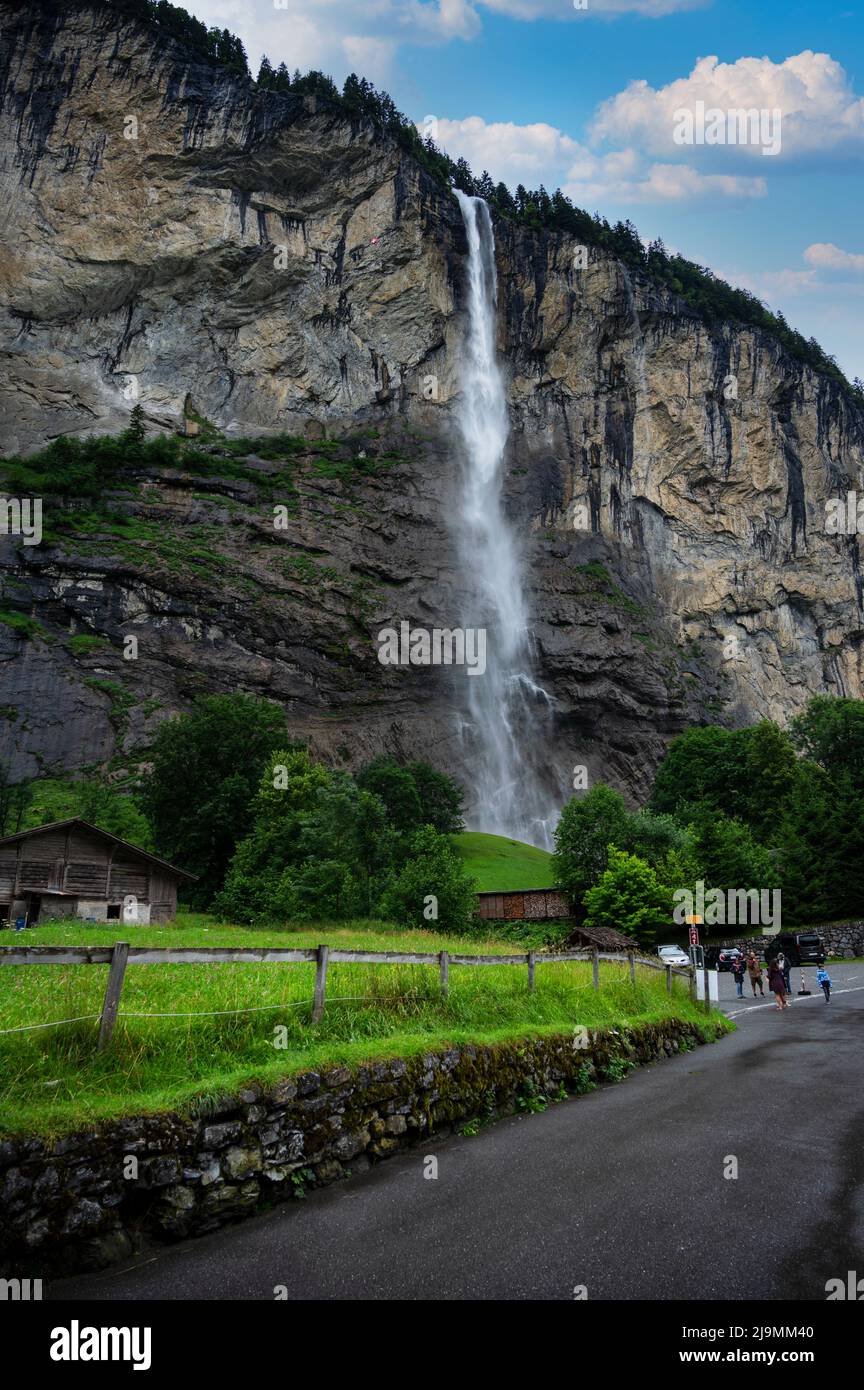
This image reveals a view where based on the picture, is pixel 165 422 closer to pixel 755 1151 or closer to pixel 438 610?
pixel 438 610

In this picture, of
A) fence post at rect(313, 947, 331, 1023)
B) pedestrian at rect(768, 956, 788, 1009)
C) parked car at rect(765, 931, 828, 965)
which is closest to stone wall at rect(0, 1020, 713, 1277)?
fence post at rect(313, 947, 331, 1023)

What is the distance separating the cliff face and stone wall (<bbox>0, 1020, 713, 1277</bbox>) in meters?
63.5

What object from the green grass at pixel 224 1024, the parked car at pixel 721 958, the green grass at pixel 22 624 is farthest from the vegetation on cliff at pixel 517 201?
the green grass at pixel 224 1024

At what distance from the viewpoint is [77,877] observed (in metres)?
36.7

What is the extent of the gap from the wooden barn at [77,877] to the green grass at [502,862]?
25521mm

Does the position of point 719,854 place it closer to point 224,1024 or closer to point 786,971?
point 786,971

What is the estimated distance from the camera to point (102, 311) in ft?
293

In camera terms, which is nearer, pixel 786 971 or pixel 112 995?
pixel 112 995

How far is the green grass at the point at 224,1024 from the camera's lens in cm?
696

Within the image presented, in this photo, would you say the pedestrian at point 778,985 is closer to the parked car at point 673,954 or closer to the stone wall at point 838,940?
the parked car at point 673,954

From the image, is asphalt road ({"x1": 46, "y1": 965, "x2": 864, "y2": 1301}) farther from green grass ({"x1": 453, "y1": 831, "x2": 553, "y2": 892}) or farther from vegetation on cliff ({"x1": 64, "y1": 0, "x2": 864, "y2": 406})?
vegetation on cliff ({"x1": 64, "y1": 0, "x2": 864, "y2": 406})

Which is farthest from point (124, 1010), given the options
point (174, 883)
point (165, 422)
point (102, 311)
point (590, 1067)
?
point (102, 311)

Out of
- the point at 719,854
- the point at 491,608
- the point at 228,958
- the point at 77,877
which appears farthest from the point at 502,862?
the point at 228,958

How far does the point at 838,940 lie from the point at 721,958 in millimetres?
8683
